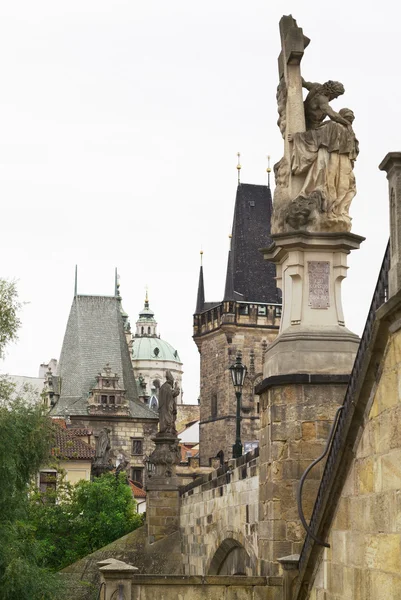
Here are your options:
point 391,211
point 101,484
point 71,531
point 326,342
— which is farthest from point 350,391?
point 101,484

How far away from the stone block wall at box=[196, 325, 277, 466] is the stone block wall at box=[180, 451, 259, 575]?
217 feet

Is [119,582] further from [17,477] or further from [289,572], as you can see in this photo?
[17,477]

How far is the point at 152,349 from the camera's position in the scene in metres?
180

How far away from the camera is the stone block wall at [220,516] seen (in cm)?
1505

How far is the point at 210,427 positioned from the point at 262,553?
83.0 metres

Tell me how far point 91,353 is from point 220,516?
79.4 meters

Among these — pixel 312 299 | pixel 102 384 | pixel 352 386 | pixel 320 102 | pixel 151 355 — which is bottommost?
pixel 352 386

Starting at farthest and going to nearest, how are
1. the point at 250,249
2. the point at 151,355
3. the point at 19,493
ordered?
the point at 151,355, the point at 250,249, the point at 19,493

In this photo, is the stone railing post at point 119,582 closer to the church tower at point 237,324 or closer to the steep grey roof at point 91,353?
the church tower at point 237,324

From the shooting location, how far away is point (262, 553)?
39.9ft

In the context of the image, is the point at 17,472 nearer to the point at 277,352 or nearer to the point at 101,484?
the point at 277,352

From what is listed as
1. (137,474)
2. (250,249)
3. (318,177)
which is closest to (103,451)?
(137,474)

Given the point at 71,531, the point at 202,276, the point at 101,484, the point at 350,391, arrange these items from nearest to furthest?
the point at 350,391 → the point at 71,531 → the point at 101,484 → the point at 202,276

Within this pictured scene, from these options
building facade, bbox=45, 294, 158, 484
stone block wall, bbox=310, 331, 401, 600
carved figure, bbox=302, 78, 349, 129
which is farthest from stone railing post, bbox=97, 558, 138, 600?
building facade, bbox=45, 294, 158, 484
